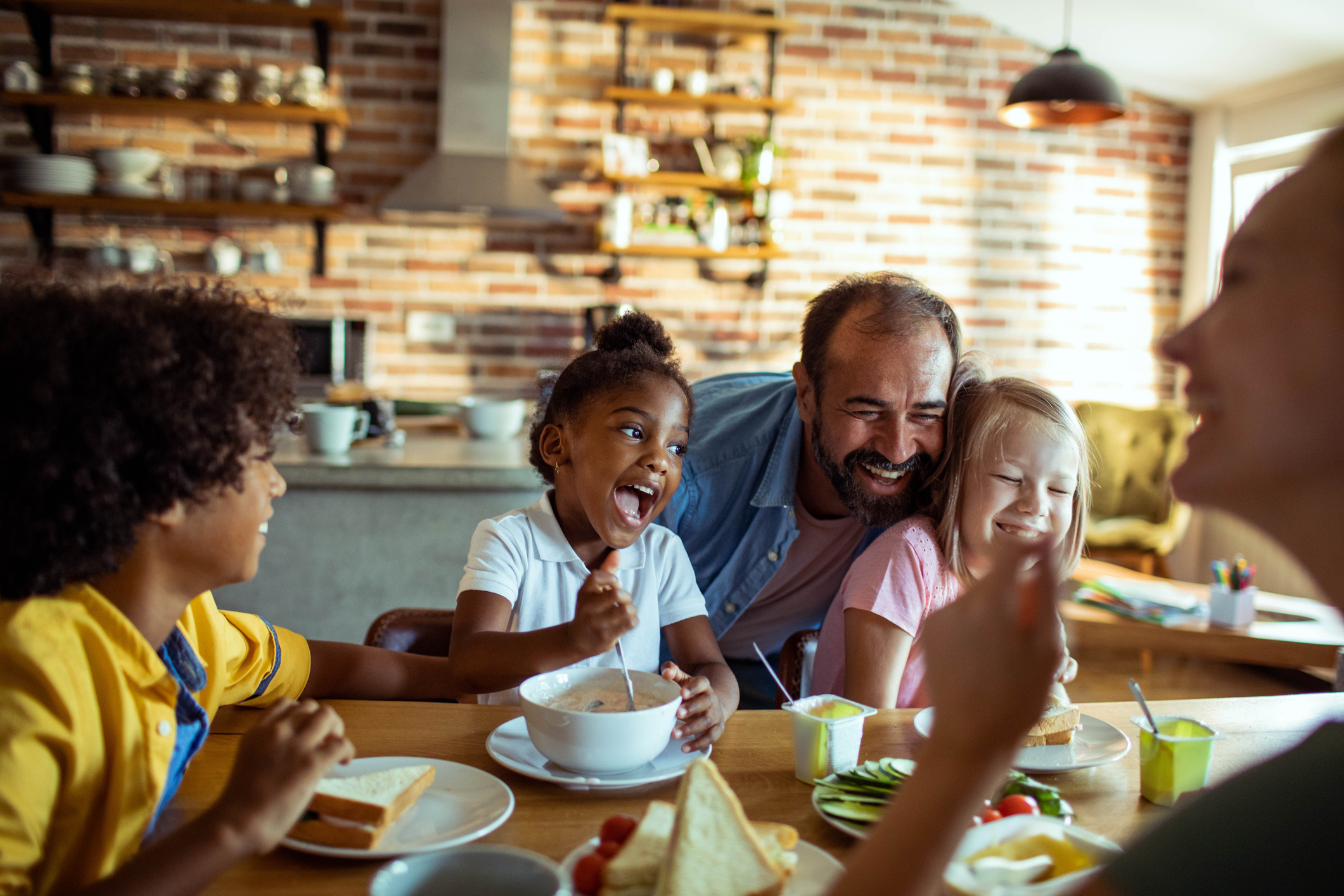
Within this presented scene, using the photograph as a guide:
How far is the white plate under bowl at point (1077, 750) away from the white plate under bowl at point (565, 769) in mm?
266

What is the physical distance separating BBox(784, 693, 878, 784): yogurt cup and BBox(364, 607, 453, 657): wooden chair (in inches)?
25.2

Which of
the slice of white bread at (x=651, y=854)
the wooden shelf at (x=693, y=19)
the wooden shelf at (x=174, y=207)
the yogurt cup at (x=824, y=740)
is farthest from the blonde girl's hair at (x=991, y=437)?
the wooden shelf at (x=174, y=207)

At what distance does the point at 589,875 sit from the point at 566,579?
775mm

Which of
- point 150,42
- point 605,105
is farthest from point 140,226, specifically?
point 605,105

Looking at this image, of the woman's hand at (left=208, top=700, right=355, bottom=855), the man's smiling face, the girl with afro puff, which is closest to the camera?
the woman's hand at (left=208, top=700, right=355, bottom=855)

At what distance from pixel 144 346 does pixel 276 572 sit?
2016 millimetres

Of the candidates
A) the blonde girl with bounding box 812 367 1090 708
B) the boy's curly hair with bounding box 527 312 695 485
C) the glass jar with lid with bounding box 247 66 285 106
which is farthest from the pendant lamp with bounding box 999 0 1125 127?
the glass jar with lid with bounding box 247 66 285 106

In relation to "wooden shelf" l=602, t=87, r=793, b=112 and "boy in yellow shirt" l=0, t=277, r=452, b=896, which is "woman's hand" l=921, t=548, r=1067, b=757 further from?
"wooden shelf" l=602, t=87, r=793, b=112

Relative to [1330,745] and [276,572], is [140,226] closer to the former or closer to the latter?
[276,572]

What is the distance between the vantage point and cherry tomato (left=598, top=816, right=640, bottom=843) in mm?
810

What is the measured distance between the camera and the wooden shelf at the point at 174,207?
169 inches

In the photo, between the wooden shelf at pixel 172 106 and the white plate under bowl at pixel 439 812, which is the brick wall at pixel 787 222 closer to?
the wooden shelf at pixel 172 106

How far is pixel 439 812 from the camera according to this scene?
0.91 meters

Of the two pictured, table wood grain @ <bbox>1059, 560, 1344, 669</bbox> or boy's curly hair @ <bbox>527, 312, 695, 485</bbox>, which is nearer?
boy's curly hair @ <bbox>527, 312, 695, 485</bbox>
